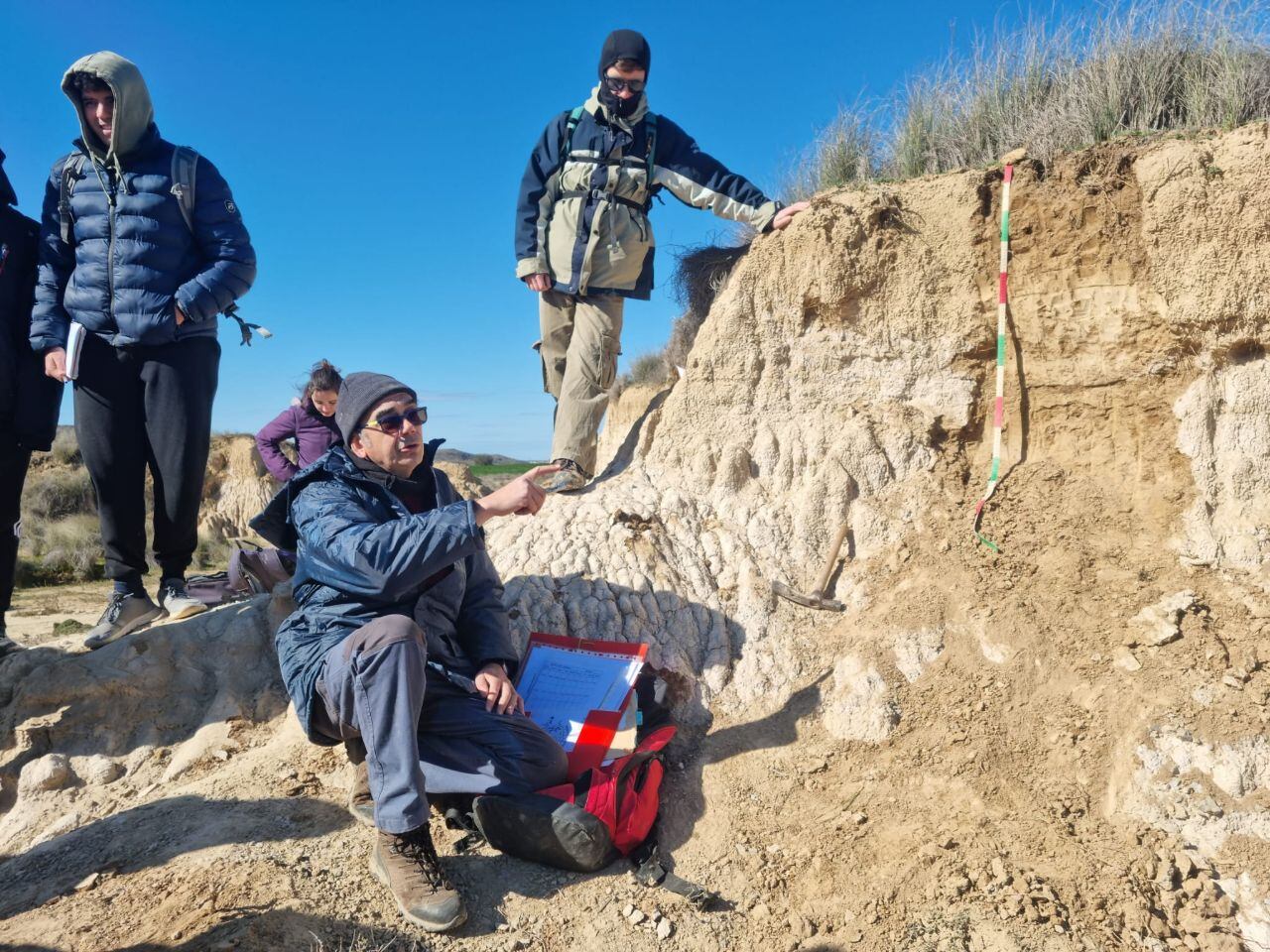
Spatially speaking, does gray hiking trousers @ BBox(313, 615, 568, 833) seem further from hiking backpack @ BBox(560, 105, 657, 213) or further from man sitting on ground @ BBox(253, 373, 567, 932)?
hiking backpack @ BBox(560, 105, 657, 213)

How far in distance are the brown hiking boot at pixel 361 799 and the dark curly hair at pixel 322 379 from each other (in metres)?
2.48

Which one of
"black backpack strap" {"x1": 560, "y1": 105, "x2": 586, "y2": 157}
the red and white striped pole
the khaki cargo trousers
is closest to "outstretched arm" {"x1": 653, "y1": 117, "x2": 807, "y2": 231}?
"black backpack strap" {"x1": 560, "y1": 105, "x2": 586, "y2": 157}

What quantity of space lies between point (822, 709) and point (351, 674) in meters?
2.23

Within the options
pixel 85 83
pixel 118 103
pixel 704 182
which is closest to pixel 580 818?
pixel 704 182

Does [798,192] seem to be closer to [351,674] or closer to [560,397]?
[560,397]

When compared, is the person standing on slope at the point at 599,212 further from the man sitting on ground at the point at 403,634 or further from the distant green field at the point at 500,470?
the distant green field at the point at 500,470

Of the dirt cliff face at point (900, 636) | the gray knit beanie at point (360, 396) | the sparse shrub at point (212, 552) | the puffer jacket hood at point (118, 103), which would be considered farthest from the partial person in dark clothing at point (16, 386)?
the sparse shrub at point (212, 552)

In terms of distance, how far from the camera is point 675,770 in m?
3.76

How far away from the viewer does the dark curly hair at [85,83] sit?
12.9 feet

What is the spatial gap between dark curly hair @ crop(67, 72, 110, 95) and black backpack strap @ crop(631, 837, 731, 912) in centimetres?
418

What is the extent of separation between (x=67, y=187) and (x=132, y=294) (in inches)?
25.5

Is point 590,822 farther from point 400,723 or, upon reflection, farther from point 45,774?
point 45,774

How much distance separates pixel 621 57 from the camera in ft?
15.5

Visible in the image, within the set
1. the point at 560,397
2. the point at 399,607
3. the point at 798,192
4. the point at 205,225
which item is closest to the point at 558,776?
the point at 399,607
